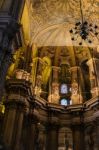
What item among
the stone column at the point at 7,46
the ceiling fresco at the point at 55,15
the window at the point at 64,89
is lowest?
the stone column at the point at 7,46

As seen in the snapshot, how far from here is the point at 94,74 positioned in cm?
2006

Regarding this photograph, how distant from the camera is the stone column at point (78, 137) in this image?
1787 centimetres

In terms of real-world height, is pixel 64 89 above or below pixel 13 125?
above

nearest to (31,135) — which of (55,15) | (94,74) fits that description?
(94,74)

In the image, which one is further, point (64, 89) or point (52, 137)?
point (64, 89)

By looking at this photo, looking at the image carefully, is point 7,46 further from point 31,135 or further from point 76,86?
point 76,86

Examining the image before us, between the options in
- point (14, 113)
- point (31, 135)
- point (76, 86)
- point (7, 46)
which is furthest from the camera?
point (76, 86)

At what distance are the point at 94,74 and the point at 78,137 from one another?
Answer: 493cm

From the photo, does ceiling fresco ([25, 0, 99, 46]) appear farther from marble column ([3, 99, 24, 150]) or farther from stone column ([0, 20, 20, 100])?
stone column ([0, 20, 20, 100])

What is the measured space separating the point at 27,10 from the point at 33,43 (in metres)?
3.06

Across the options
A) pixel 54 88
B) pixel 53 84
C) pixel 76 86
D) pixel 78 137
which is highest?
pixel 53 84

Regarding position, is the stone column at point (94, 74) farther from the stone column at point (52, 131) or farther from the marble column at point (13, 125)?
the marble column at point (13, 125)

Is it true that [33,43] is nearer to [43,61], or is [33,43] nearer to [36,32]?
[36,32]

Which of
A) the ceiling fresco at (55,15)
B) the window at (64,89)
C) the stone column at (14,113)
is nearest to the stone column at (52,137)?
the stone column at (14,113)
